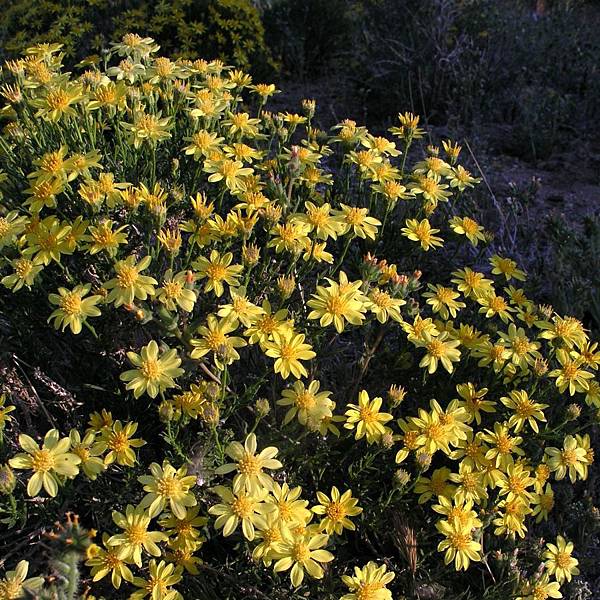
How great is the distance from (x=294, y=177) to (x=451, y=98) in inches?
144

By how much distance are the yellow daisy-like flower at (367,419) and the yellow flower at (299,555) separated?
0.33 meters

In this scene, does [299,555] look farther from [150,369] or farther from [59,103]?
[59,103]

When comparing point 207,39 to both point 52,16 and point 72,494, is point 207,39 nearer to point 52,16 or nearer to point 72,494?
point 52,16

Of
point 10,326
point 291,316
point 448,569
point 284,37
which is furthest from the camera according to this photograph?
point 284,37

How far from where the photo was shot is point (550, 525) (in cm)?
258

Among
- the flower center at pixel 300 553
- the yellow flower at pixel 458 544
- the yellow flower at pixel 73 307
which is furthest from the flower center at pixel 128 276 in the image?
the yellow flower at pixel 458 544

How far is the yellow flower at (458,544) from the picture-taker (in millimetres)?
2039

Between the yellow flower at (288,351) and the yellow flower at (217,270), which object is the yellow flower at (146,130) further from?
the yellow flower at (288,351)

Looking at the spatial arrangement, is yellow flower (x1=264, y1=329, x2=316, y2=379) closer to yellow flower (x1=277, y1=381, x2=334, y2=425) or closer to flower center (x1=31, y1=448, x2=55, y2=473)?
yellow flower (x1=277, y1=381, x2=334, y2=425)

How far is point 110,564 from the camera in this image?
6.26 feet

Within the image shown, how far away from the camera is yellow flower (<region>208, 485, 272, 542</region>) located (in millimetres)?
1812

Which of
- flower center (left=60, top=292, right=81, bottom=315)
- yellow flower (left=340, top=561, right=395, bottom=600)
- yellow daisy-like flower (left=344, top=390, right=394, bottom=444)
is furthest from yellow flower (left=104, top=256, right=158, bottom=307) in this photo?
yellow flower (left=340, top=561, right=395, bottom=600)

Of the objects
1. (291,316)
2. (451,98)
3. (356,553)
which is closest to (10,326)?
(291,316)

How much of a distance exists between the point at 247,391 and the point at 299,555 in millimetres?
495
